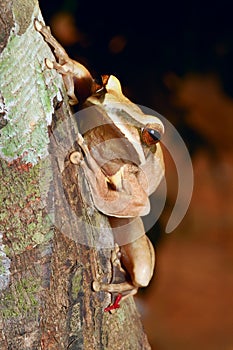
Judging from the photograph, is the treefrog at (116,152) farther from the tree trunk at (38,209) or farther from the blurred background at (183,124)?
the blurred background at (183,124)

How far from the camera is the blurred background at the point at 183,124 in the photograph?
1624 millimetres

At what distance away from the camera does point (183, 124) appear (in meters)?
1.68

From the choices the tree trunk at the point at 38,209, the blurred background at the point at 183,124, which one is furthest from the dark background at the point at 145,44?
the tree trunk at the point at 38,209

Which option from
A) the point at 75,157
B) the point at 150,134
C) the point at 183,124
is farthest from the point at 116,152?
the point at 183,124

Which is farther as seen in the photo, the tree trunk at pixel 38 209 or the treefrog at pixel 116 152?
the treefrog at pixel 116 152

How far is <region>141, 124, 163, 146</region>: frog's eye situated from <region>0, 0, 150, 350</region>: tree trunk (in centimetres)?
13

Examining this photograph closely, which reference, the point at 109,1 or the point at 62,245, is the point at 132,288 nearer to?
the point at 62,245

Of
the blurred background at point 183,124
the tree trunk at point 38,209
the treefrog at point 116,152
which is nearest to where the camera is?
the tree trunk at point 38,209

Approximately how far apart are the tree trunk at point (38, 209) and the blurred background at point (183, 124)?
947 mm

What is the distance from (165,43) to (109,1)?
179 mm

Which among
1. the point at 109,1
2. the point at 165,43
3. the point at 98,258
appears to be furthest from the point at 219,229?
the point at 98,258

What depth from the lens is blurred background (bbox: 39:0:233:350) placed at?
162 cm

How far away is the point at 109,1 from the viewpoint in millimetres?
1617

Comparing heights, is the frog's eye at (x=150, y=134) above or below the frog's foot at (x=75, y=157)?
below
